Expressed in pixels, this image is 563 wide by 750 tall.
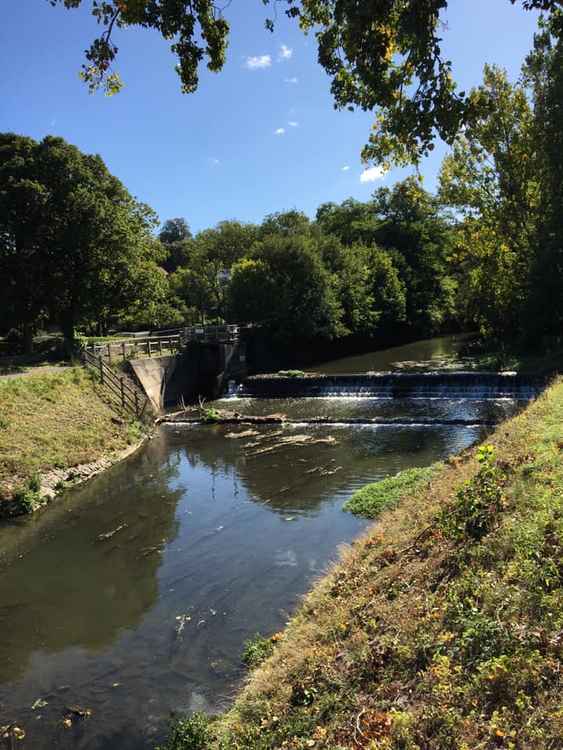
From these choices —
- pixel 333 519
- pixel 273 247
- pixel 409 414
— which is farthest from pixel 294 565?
pixel 273 247

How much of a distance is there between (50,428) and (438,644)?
17.6 meters

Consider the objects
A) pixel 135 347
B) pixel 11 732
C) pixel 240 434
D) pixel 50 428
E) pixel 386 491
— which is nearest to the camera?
pixel 11 732

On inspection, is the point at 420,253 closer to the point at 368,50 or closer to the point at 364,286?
the point at 364,286

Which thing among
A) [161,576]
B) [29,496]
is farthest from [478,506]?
[29,496]

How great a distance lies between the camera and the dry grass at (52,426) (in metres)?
17.8

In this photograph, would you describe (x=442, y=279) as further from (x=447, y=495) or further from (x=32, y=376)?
(x=447, y=495)

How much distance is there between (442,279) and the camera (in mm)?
67062

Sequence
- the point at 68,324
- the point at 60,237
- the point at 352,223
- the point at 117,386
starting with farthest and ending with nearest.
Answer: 1. the point at 352,223
2. the point at 68,324
3. the point at 60,237
4. the point at 117,386

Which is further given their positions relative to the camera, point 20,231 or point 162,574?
point 20,231

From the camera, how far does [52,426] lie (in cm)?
2041

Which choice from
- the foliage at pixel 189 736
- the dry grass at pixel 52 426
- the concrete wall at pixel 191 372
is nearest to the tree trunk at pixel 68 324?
the concrete wall at pixel 191 372

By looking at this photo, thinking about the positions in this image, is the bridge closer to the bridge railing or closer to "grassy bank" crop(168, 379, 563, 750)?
the bridge railing

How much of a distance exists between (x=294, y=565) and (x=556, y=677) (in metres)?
7.38

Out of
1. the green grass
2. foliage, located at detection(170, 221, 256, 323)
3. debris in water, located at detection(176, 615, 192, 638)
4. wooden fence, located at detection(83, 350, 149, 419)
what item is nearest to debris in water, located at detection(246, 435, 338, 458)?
the green grass
